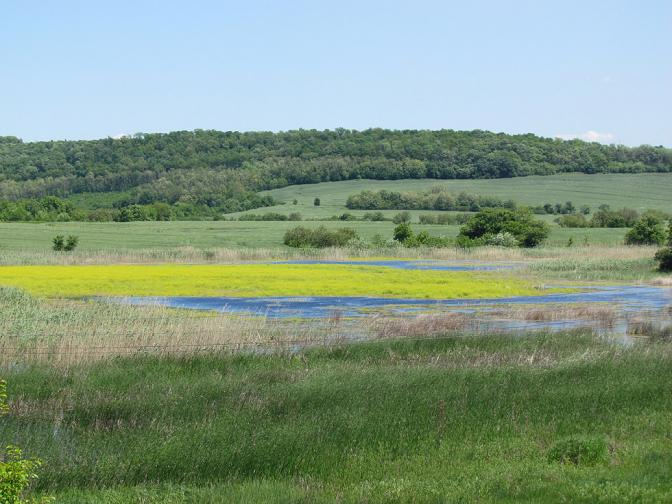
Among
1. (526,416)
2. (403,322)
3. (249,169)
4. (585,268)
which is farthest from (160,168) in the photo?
(526,416)

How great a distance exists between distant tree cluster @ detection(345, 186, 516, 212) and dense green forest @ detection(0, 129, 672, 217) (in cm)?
1562

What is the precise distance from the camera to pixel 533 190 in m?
114

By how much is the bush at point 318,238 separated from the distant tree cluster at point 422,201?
37.9 metres

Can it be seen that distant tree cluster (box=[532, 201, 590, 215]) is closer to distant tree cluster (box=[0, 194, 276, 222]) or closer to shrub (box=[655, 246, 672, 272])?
distant tree cluster (box=[0, 194, 276, 222])

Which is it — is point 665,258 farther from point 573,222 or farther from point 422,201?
point 422,201

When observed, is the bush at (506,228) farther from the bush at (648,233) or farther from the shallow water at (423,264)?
the shallow water at (423,264)

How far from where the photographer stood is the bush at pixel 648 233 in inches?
2512

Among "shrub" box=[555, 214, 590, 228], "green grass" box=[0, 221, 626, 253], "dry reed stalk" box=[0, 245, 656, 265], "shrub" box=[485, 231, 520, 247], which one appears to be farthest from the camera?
"shrub" box=[555, 214, 590, 228]

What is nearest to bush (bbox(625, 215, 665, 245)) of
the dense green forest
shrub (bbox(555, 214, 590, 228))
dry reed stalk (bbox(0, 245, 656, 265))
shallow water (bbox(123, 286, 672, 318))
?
dry reed stalk (bbox(0, 245, 656, 265))

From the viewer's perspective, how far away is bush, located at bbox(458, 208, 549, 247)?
65375 mm

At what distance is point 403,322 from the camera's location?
23.4 meters

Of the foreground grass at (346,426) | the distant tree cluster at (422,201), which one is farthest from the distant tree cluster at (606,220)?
the foreground grass at (346,426)

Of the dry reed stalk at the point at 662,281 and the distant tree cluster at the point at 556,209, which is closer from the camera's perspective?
the dry reed stalk at the point at 662,281

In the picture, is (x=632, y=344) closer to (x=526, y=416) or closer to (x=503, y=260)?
(x=526, y=416)
